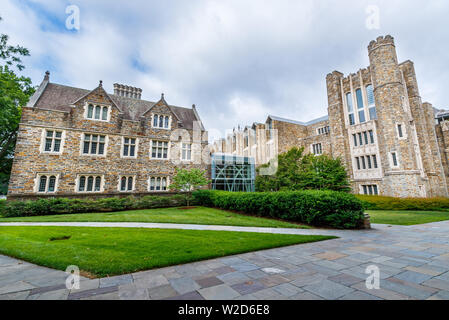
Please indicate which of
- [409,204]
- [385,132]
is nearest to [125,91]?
[385,132]

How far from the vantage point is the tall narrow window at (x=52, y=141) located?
50.6 ft

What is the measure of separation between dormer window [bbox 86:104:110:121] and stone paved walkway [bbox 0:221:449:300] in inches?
599

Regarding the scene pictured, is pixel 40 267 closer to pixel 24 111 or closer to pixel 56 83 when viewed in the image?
pixel 24 111

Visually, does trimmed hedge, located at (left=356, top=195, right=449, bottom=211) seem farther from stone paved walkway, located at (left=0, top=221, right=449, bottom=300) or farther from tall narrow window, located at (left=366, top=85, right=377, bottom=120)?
stone paved walkway, located at (left=0, top=221, right=449, bottom=300)

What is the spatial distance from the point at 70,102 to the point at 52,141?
4170 mm

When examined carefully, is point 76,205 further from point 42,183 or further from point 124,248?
point 124,248

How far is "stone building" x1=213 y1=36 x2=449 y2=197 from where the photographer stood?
2114cm

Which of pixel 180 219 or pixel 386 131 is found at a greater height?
pixel 386 131

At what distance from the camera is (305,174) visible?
56.5 feet

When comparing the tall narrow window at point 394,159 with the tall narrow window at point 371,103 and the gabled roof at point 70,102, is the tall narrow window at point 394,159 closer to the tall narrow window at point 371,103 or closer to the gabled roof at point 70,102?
the tall narrow window at point 371,103

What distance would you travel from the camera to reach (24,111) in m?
14.9

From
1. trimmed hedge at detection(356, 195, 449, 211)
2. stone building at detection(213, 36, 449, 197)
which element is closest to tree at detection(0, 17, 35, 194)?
trimmed hedge at detection(356, 195, 449, 211)
